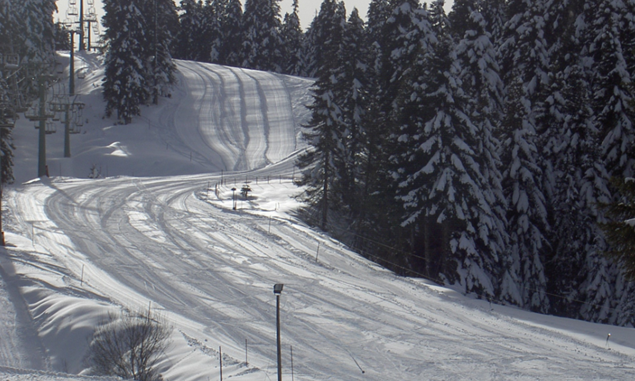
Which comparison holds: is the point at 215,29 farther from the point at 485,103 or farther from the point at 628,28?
the point at 628,28

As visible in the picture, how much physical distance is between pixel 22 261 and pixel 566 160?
24249mm

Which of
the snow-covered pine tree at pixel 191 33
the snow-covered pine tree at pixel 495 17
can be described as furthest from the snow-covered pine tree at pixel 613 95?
the snow-covered pine tree at pixel 191 33

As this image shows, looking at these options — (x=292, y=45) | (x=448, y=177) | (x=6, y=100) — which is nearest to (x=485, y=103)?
(x=448, y=177)

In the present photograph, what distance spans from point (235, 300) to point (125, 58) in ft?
144

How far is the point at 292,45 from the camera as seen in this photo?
101062mm

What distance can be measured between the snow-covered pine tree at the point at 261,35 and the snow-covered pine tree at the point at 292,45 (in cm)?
365

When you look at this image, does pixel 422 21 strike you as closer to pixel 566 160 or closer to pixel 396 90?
pixel 396 90

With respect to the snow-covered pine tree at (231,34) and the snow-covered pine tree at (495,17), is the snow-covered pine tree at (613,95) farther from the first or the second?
the snow-covered pine tree at (231,34)

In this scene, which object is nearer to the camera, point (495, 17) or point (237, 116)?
point (495, 17)

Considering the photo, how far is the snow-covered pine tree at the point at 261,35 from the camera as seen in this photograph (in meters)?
90.9

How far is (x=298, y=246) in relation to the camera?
93.9 ft

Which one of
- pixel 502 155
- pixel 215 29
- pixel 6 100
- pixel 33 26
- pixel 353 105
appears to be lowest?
pixel 502 155

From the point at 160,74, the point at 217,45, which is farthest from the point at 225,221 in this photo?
the point at 217,45

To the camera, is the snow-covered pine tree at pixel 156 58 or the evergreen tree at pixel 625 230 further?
the snow-covered pine tree at pixel 156 58
